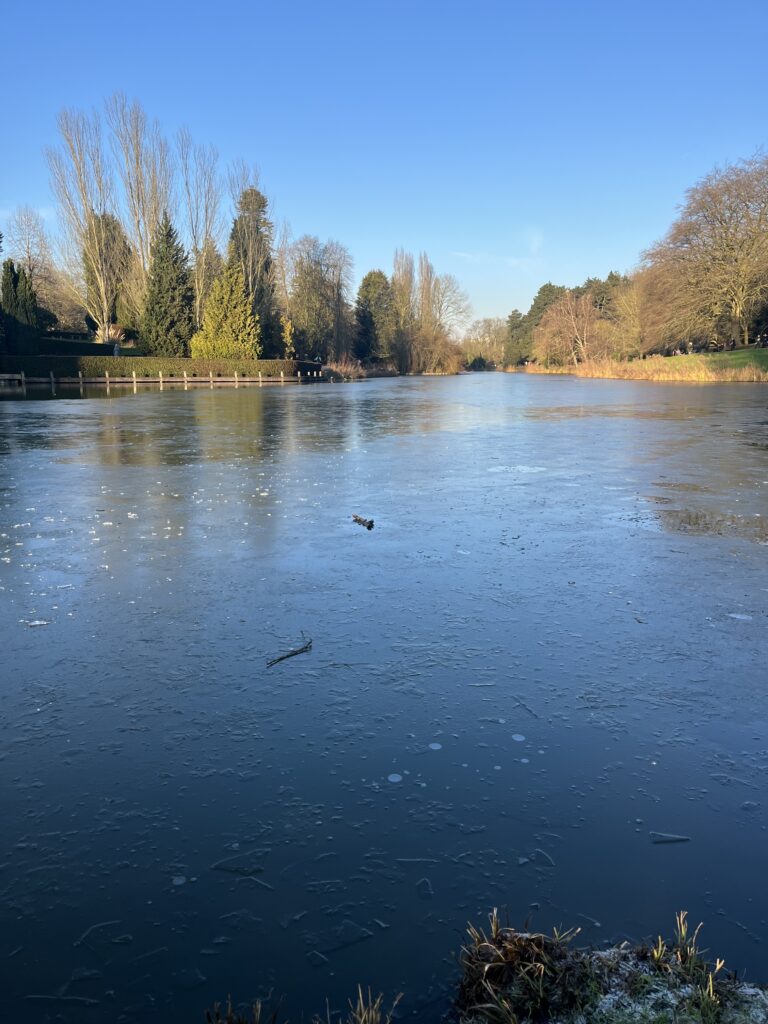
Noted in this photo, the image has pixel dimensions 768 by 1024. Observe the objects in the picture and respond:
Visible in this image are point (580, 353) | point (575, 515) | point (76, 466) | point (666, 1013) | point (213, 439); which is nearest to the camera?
point (666, 1013)

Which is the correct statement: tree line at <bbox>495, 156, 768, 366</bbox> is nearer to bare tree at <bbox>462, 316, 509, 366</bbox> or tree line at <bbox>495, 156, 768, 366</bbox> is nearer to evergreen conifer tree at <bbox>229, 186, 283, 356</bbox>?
evergreen conifer tree at <bbox>229, 186, 283, 356</bbox>

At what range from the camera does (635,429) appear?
58.9ft

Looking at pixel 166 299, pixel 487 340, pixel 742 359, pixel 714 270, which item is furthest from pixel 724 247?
pixel 487 340

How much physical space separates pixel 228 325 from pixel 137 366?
681cm

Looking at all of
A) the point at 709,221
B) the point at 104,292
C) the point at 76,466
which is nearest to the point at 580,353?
the point at 709,221

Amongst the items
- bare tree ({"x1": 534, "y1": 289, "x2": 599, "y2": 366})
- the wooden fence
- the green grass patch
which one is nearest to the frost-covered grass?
the green grass patch

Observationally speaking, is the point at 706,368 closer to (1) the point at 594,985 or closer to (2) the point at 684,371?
(2) the point at 684,371

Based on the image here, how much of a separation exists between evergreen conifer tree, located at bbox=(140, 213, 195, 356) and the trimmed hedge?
2.12 m

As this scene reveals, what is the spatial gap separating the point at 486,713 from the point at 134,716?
1.73 m

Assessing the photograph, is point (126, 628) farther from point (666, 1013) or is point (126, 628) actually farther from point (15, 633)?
point (666, 1013)

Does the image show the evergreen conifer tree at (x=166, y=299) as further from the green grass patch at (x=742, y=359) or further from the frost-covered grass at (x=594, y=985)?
the frost-covered grass at (x=594, y=985)

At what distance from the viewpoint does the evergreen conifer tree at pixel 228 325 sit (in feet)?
168

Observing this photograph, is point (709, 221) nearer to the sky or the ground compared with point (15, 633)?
nearer to the sky

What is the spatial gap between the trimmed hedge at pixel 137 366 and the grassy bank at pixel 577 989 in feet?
164
